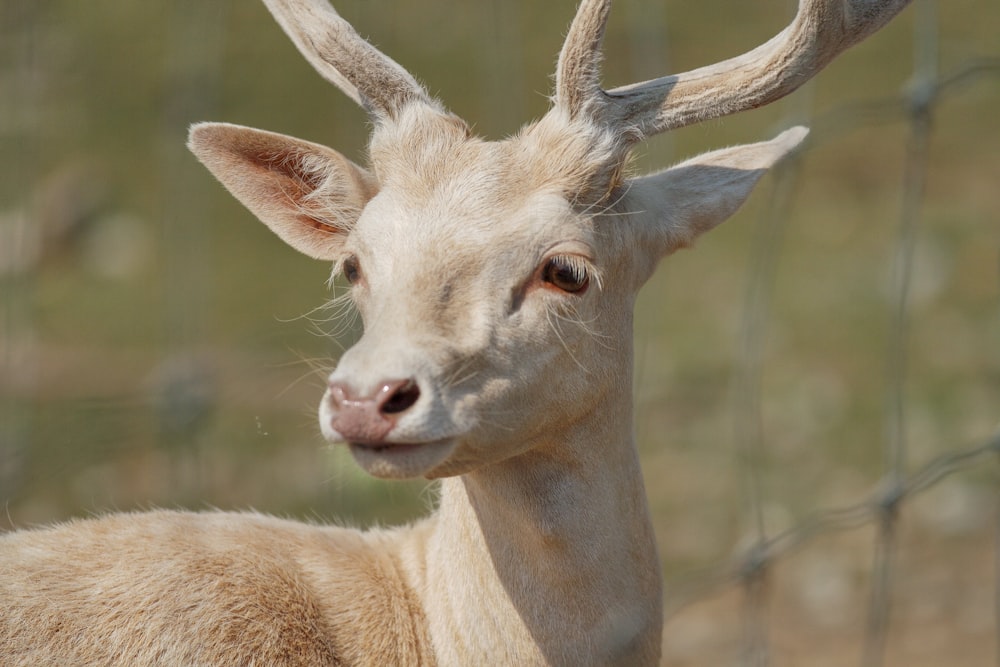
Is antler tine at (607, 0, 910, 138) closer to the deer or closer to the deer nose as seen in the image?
the deer

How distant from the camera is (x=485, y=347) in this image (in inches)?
111

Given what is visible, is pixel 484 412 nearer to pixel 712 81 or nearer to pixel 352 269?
pixel 352 269

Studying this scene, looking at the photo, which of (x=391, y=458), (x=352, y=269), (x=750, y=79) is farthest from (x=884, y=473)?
(x=391, y=458)

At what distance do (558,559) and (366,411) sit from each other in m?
0.77

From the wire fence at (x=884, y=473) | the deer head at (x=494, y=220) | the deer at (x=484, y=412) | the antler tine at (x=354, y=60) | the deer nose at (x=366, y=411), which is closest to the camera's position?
the deer nose at (x=366, y=411)

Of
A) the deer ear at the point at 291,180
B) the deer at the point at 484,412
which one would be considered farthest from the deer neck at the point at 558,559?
the deer ear at the point at 291,180

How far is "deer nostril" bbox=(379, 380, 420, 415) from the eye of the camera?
8.40 feet

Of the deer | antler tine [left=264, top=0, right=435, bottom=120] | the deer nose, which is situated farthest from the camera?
antler tine [left=264, top=0, right=435, bottom=120]

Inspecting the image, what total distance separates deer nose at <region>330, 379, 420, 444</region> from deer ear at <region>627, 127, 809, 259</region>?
3.39ft

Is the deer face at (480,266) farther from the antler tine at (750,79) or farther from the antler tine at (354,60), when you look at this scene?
the antler tine at (750,79)

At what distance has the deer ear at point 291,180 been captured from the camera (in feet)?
11.2

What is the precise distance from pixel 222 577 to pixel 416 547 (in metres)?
0.56

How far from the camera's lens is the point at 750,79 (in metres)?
3.15

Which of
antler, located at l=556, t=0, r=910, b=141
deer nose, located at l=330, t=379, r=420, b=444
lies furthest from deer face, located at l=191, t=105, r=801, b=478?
antler, located at l=556, t=0, r=910, b=141
